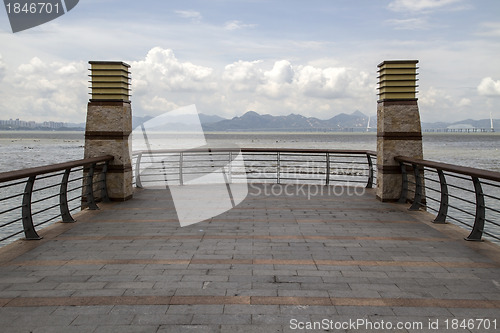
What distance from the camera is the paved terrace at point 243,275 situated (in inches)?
141

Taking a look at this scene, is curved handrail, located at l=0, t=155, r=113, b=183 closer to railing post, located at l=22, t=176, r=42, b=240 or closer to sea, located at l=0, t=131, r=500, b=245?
railing post, located at l=22, t=176, r=42, b=240

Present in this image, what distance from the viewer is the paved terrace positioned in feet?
11.8

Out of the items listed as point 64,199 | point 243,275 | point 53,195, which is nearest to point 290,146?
point 53,195

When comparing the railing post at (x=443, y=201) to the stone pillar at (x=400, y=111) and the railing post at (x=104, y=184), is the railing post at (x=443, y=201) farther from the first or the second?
the railing post at (x=104, y=184)

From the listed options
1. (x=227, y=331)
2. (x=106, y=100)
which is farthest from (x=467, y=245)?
(x=106, y=100)

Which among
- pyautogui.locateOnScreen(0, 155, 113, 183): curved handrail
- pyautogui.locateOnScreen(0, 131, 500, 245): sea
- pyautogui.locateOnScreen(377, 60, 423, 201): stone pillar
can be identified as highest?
pyautogui.locateOnScreen(377, 60, 423, 201): stone pillar

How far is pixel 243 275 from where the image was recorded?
4.60 m

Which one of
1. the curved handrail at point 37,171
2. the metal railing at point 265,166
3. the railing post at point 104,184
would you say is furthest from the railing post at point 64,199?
the metal railing at point 265,166

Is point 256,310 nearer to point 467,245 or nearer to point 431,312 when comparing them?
point 431,312

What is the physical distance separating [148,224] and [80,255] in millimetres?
1865

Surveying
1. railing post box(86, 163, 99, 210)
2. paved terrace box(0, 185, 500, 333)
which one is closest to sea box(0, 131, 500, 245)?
railing post box(86, 163, 99, 210)

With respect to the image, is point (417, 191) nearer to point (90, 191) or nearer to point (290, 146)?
point (90, 191)

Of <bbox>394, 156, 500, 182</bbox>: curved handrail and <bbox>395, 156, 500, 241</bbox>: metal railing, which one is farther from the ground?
<bbox>394, 156, 500, 182</bbox>: curved handrail

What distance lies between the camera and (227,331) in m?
3.33
